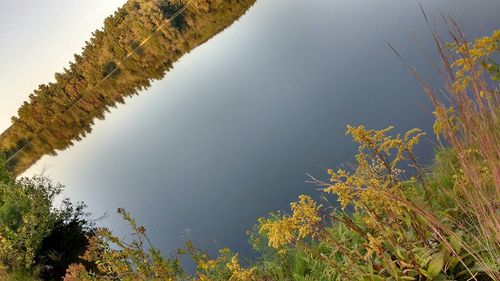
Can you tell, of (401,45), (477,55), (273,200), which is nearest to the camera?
(477,55)

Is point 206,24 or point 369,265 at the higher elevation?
point 206,24


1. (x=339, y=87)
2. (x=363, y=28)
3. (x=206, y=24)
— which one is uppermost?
(x=206, y=24)

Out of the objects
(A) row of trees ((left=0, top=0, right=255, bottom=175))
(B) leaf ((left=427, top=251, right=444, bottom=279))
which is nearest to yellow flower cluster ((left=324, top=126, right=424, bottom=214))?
(B) leaf ((left=427, top=251, right=444, bottom=279))

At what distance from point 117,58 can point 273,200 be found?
49.7 metres

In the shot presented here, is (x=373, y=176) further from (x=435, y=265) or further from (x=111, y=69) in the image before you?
(x=111, y=69)

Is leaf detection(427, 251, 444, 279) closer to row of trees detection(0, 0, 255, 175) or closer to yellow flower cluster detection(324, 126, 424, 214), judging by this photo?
yellow flower cluster detection(324, 126, 424, 214)

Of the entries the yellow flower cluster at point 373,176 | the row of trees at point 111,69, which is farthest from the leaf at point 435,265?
the row of trees at point 111,69

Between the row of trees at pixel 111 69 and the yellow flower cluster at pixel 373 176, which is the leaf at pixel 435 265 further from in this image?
the row of trees at pixel 111 69

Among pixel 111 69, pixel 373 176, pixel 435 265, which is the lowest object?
pixel 435 265

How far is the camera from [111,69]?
58.7 meters

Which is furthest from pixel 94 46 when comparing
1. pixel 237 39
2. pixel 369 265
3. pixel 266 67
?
pixel 369 265

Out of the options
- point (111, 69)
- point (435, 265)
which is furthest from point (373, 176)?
point (111, 69)

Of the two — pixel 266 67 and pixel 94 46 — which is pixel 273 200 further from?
pixel 94 46

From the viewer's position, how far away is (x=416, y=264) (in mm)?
3432
